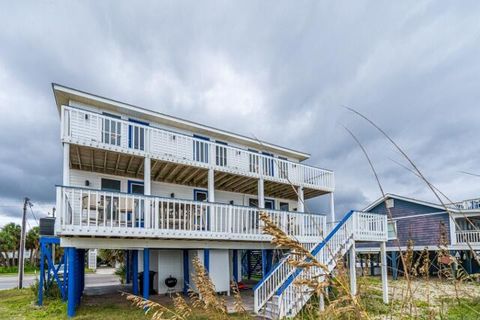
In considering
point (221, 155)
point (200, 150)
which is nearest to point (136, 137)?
point (200, 150)

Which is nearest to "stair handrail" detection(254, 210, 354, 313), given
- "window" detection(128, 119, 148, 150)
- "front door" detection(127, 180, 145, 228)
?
"front door" detection(127, 180, 145, 228)

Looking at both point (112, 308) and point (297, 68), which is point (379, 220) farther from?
point (112, 308)

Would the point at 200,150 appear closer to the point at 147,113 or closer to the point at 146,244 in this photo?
the point at 147,113

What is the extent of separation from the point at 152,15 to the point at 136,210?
21.5 ft

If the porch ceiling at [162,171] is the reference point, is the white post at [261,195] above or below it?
below

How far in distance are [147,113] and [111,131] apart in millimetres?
2650

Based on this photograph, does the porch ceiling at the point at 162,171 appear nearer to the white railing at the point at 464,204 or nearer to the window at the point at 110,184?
the window at the point at 110,184

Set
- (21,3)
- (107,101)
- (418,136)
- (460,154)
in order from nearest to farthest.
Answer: (460,154)
(418,136)
(21,3)
(107,101)

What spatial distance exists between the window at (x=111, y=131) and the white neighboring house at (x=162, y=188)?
39 millimetres

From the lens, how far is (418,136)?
3.14 m

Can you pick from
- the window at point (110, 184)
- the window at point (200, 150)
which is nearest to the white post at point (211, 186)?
the window at point (200, 150)

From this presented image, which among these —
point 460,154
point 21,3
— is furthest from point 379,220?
point 21,3

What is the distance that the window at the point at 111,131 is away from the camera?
1214cm

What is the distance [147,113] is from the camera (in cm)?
1482
